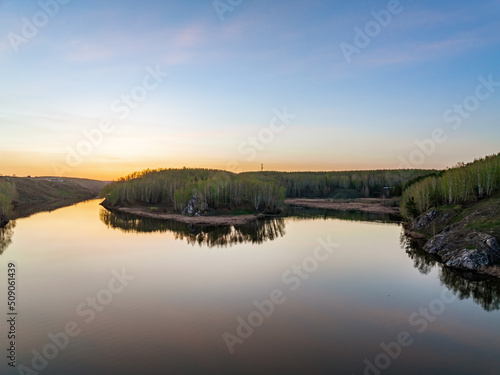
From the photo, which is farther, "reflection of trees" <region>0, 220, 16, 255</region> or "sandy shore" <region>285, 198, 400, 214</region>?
"sandy shore" <region>285, 198, 400, 214</region>

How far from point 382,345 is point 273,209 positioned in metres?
71.3

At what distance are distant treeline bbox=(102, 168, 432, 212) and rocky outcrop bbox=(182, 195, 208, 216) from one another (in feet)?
4.11

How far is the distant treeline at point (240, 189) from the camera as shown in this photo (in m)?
85.1

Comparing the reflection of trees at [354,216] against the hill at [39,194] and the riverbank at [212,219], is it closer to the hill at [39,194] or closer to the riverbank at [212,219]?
the riverbank at [212,219]

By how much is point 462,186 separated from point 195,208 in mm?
55219

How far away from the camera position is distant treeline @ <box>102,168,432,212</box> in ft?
279

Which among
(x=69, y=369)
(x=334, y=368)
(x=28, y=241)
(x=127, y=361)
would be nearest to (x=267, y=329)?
(x=334, y=368)

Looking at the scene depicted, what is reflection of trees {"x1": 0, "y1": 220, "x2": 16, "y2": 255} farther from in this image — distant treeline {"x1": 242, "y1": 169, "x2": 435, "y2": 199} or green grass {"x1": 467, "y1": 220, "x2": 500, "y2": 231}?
distant treeline {"x1": 242, "y1": 169, "x2": 435, "y2": 199}

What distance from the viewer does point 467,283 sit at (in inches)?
1046

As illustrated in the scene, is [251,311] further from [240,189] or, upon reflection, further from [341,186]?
[341,186]

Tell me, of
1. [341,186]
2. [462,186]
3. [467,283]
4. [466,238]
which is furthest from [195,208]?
[341,186]

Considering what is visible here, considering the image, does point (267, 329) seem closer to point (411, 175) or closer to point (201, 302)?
point (201, 302)

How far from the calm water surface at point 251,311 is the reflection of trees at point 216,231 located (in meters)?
6.63

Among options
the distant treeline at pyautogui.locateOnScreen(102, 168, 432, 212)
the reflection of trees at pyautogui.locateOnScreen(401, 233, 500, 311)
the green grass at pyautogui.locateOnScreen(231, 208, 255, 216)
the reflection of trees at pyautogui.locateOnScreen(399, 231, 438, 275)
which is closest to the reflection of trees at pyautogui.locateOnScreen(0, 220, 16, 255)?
the distant treeline at pyautogui.locateOnScreen(102, 168, 432, 212)
